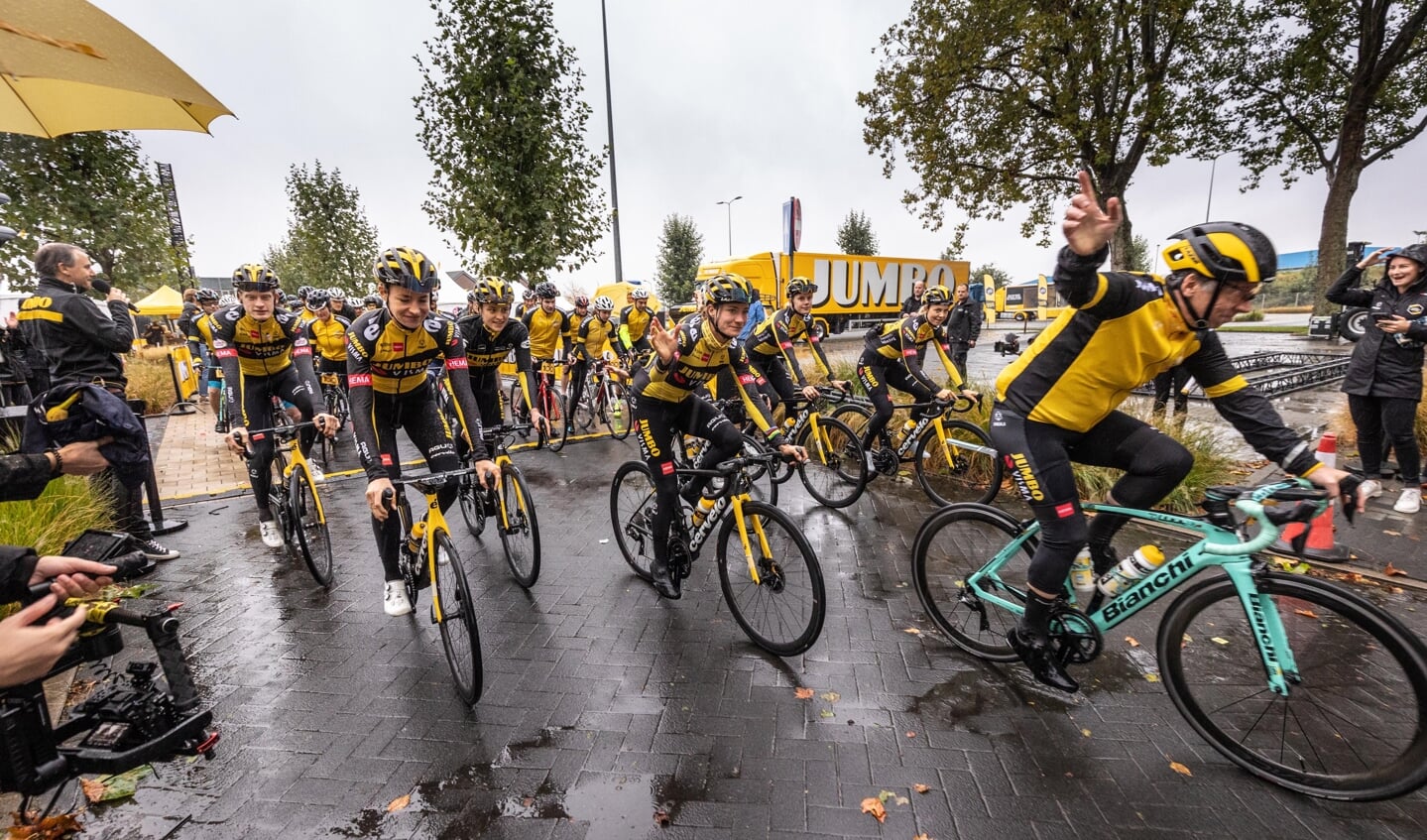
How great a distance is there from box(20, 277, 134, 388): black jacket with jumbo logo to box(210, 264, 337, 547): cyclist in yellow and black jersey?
65cm

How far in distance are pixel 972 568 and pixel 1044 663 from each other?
648 mm

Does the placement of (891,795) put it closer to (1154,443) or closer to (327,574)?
(1154,443)

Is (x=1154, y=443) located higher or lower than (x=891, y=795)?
higher

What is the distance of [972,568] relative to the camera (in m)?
3.57

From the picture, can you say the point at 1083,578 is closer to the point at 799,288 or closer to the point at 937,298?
the point at 937,298

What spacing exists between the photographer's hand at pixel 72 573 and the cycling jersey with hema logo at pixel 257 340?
3711mm

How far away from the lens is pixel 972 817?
2.41m

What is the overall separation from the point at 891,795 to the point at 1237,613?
1635mm

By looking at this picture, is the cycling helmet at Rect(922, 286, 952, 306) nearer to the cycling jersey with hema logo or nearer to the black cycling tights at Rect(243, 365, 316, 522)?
the cycling jersey with hema logo

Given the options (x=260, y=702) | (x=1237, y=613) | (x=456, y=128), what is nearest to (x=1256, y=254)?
(x=1237, y=613)

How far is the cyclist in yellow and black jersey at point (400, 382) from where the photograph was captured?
3660 millimetres

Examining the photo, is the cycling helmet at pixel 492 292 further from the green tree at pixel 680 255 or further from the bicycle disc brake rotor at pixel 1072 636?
the green tree at pixel 680 255

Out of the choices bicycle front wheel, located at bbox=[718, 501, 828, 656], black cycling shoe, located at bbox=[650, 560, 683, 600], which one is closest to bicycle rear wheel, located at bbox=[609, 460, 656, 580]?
black cycling shoe, located at bbox=[650, 560, 683, 600]

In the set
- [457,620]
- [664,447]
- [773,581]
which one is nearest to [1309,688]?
[773,581]
